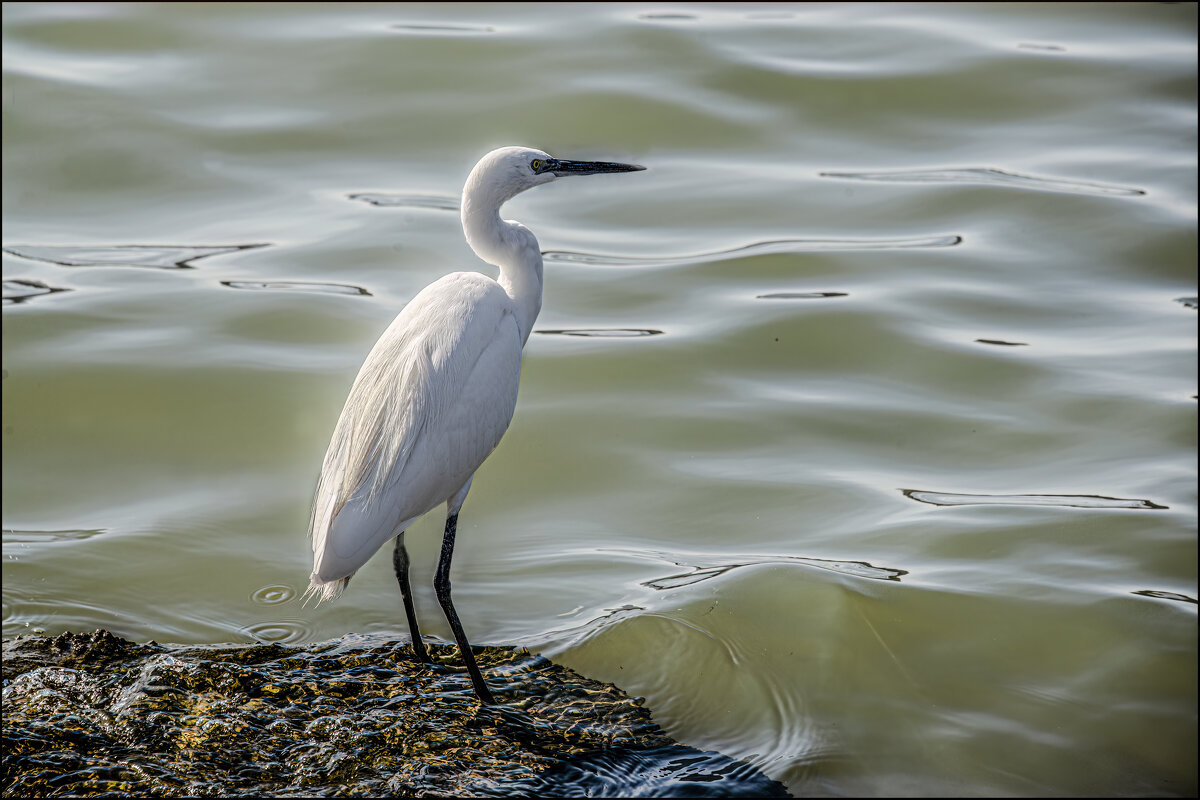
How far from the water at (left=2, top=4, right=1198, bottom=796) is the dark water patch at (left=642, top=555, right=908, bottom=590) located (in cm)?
2

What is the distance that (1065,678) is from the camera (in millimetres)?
4695

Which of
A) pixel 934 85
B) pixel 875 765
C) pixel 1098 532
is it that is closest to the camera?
pixel 875 765

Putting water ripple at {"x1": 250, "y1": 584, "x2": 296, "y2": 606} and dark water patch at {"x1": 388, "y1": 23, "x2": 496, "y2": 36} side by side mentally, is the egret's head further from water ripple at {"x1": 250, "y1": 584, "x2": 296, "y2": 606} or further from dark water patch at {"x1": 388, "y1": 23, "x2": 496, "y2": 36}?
dark water patch at {"x1": 388, "y1": 23, "x2": 496, "y2": 36}

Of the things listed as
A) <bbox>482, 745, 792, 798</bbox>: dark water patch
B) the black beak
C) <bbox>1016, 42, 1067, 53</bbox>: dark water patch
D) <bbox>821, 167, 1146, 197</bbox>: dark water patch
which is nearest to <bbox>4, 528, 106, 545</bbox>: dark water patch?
the black beak

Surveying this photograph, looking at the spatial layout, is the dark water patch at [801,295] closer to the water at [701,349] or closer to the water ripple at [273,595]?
the water at [701,349]

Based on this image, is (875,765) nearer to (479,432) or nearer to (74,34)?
(479,432)

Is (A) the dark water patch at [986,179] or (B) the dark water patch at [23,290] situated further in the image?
(A) the dark water patch at [986,179]

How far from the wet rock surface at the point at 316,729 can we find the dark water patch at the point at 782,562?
80cm

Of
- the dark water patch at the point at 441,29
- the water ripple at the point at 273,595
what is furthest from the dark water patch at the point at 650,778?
the dark water patch at the point at 441,29

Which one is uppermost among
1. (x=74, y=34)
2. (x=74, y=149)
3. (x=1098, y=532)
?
(x=74, y=34)

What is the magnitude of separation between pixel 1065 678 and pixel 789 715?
1121 millimetres

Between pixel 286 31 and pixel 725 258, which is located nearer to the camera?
pixel 725 258

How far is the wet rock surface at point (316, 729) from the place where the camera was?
12.2 feet

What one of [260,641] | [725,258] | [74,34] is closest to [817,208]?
[725,258]
